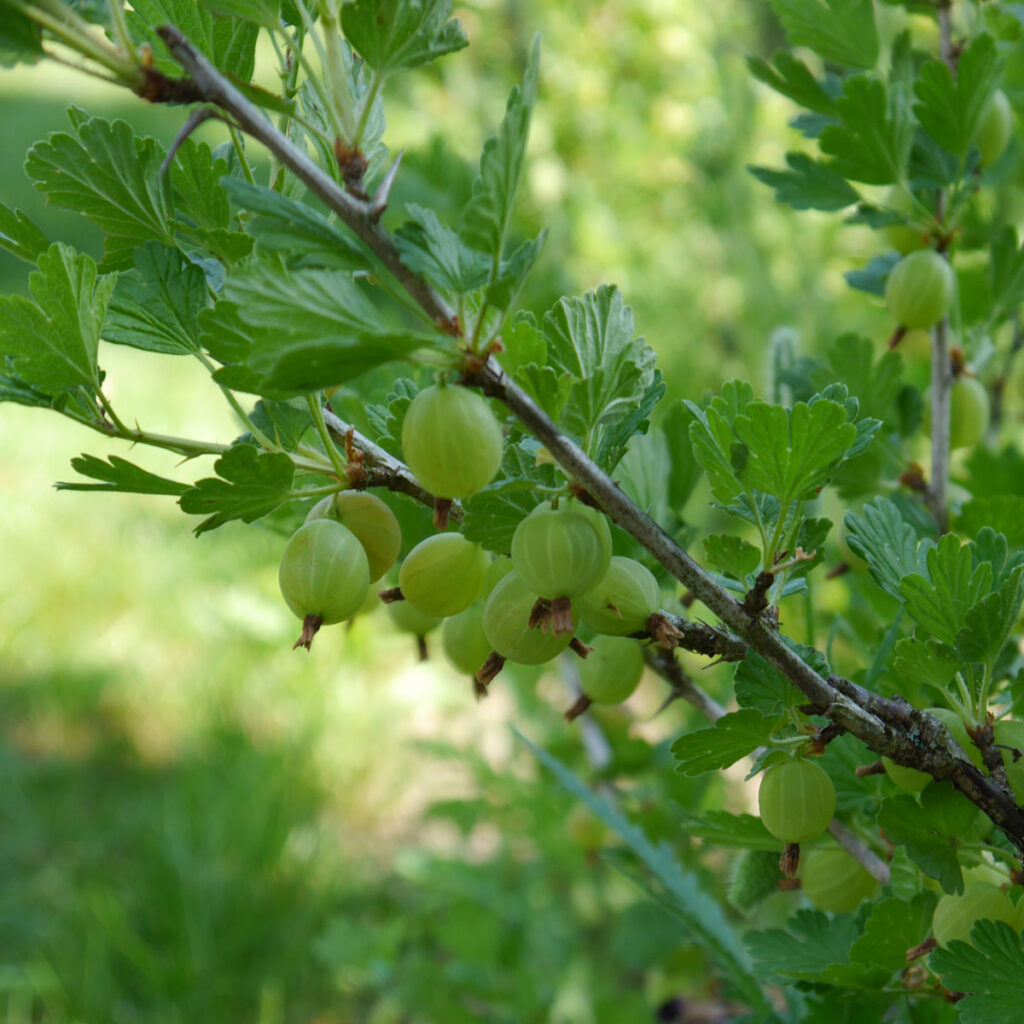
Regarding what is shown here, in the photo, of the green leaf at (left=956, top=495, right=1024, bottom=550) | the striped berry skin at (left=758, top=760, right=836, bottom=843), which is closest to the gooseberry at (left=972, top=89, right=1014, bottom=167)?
the green leaf at (left=956, top=495, right=1024, bottom=550)

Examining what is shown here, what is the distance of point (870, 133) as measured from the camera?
0.53 metres

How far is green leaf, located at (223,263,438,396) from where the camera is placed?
0.27 metres

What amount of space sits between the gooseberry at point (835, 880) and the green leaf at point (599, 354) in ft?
0.86

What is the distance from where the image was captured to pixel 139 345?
1.36 feet

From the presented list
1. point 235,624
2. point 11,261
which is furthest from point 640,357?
point 11,261

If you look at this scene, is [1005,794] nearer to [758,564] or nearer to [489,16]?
[758,564]

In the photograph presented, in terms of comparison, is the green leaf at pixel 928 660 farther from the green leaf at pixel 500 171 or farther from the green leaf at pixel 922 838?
the green leaf at pixel 500 171

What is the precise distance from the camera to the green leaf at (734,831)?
0.44 m

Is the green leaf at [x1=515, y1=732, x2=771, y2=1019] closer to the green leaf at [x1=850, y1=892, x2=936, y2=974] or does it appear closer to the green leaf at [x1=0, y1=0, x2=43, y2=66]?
the green leaf at [x1=850, y1=892, x2=936, y2=974]

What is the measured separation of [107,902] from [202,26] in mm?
1443

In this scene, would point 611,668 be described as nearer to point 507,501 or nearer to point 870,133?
point 507,501

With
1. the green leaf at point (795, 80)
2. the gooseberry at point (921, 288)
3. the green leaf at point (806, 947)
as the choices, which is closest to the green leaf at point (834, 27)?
the green leaf at point (795, 80)

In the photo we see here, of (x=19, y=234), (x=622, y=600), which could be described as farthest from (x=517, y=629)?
(x=19, y=234)

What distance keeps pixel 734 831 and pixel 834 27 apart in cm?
46
